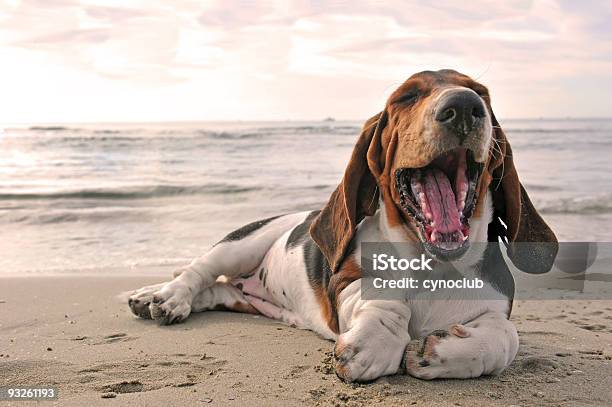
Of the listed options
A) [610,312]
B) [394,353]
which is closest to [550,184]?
[610,312]

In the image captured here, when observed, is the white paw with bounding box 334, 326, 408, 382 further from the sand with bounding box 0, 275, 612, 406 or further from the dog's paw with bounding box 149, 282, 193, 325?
the dog's paw with bounding box 149, 282, 193, 325

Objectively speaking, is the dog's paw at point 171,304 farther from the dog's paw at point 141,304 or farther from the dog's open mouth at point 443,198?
the dog's open mouth at point 443,198

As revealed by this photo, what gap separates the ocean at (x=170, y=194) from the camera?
834 cm

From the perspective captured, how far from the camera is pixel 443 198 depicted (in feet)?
11.6

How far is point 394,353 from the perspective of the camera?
338 cm

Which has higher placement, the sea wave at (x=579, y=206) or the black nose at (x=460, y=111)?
the black nose at (x=460, y=111)

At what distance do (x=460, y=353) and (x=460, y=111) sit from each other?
3.47 feet

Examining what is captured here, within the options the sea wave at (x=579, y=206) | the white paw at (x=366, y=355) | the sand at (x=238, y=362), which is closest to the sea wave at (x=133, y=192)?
the sea wave at (x=579, y=206)

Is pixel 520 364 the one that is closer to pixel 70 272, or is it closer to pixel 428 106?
pixel 428 106

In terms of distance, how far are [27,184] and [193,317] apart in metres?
11.5

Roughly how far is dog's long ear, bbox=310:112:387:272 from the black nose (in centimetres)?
56

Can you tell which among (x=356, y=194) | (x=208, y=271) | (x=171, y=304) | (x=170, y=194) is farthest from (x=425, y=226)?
(x=170, y=194)

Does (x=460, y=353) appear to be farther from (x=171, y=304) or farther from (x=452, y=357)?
(x=171, y=304)

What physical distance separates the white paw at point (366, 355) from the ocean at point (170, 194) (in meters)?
4.09
